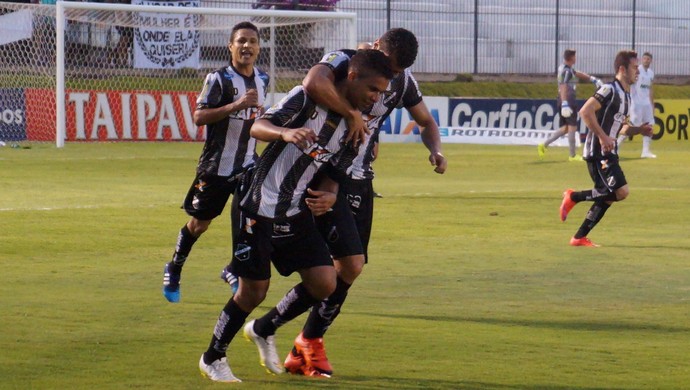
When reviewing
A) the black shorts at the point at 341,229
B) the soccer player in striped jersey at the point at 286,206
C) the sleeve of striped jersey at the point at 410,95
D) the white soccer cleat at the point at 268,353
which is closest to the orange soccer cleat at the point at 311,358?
the white soccer cleat at the point at 268,353

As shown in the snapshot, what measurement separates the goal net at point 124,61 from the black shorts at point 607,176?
11649mm

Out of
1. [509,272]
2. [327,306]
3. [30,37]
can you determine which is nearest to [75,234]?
[509,272]

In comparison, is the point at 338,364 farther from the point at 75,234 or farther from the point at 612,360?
the point at 75,234

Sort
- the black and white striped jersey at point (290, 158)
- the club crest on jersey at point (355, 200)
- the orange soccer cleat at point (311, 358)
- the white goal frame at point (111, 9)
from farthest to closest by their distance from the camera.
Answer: the white goal frame at point (111, 9)
the club crest on jersey at point (355, 200)
the orange soccer cleat at point (311, 358)
the black and white striped jersey at point (290, 158)

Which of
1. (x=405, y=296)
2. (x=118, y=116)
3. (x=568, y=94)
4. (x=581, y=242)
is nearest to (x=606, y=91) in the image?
(x=581, y=242)

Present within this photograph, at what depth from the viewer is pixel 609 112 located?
1356cm

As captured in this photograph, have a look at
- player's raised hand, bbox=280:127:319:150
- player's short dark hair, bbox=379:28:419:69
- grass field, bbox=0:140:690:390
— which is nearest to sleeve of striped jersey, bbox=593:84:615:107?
grass field, bbox=0:140:690:390

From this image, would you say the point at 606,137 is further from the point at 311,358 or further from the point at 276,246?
the point at 276,246

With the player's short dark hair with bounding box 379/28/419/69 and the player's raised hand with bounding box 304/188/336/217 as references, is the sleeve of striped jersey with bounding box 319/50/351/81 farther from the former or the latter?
the player's raised hand with bounding box 304/188/336/217

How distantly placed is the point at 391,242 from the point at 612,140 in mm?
2425

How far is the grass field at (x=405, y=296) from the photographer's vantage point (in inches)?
274

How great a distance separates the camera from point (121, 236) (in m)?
13.1

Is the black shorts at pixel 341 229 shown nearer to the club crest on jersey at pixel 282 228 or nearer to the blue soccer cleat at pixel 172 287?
the club crest on jersey at pixel 282 228

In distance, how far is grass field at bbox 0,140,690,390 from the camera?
6965 mm
